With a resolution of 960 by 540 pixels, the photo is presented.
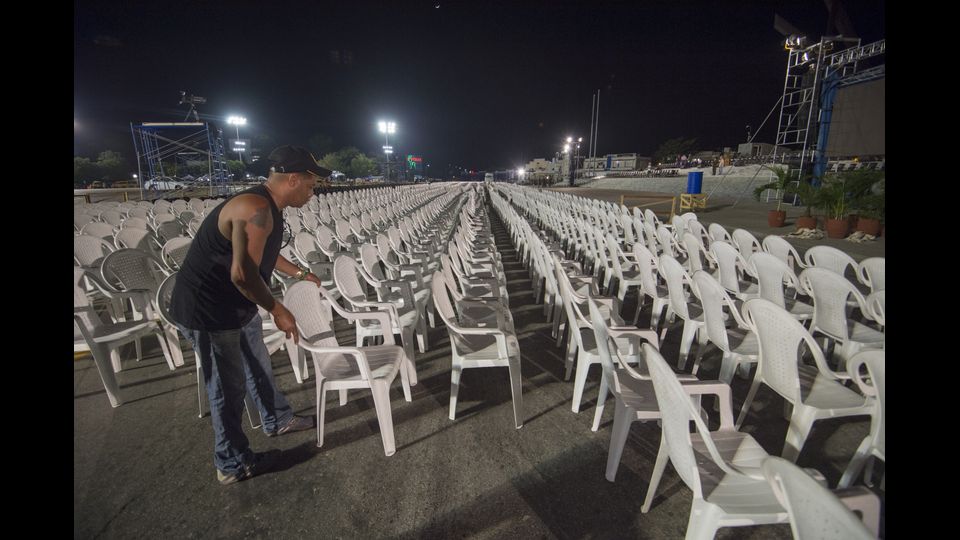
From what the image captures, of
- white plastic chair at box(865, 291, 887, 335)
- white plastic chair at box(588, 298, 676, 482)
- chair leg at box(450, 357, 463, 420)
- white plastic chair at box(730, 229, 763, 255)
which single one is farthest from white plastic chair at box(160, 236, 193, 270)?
white plastic chair at box(730, 229, 763, 255)

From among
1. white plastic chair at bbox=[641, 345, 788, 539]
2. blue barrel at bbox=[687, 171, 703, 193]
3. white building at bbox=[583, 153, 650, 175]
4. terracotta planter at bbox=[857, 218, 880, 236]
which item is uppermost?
white building at bbox=[583, 153, 650, 175]

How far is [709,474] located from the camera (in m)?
1.48

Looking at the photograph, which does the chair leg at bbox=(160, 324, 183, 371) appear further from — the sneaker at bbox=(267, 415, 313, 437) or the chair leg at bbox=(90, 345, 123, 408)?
the sneaker at bbox=(267, 415, 313, 437)

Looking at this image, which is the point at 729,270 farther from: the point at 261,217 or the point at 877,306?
the point at 261,217

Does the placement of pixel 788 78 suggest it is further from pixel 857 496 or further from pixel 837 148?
pixel 857 496

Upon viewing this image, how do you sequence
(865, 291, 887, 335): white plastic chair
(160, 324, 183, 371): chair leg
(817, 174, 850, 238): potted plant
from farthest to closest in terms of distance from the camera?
(817, 174, 850, 238): potted plant
(160, 324, 183, 371): chair leg
(865, 291, 887, 335): white plastic chair

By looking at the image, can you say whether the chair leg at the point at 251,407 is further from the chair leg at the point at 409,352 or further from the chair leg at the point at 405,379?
the chair leg at the point at 409,352

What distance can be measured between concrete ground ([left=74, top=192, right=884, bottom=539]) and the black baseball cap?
179 cm

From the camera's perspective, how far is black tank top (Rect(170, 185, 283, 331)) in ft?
6.38

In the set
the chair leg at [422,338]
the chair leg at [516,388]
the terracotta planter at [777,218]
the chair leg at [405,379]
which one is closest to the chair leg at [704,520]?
the chair leg at [516,388]

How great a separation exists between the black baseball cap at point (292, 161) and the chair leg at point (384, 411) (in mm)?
1334

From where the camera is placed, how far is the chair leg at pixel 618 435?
198cm
